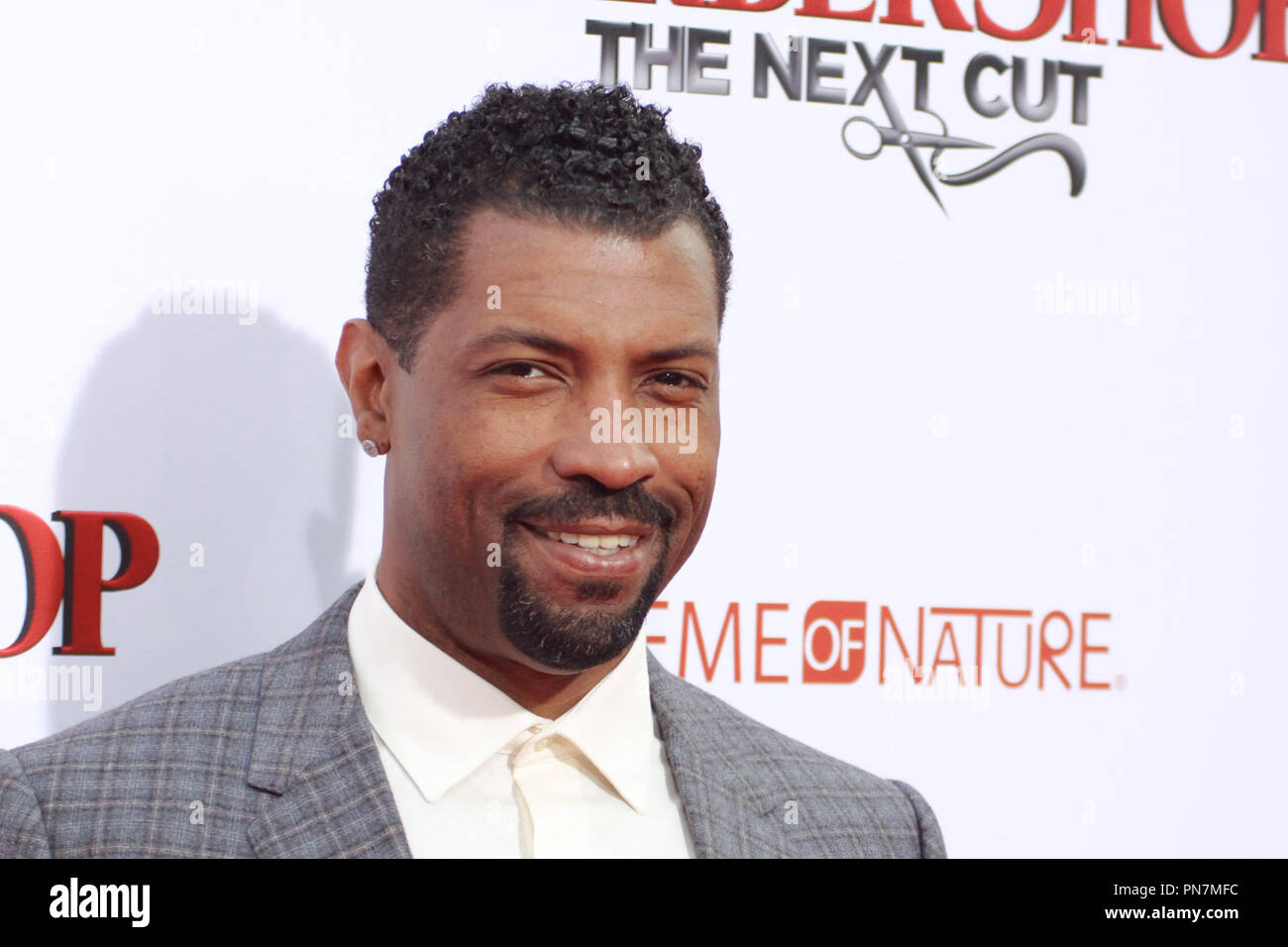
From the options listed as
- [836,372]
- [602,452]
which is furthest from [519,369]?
[836,372]

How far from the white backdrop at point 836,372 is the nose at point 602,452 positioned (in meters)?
0.70

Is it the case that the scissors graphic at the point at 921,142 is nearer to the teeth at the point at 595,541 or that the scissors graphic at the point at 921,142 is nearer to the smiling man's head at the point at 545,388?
the smiling man's head at the point at 545,388

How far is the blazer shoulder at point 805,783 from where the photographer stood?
1.84 meters

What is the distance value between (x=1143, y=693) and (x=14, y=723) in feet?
6.21

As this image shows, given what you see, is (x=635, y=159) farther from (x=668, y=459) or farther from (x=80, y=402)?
(x=80, y=402)

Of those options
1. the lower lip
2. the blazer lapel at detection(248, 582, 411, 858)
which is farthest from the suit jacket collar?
the lower lip

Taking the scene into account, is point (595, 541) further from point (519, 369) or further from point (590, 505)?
point (519, 369)

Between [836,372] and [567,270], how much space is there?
888 mm

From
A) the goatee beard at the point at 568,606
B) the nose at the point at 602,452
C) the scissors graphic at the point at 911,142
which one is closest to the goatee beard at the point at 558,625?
the goatee beard at the point at 568,606

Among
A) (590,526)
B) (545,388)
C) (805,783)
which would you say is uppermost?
(545,388)

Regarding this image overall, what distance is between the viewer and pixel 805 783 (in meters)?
1.89
